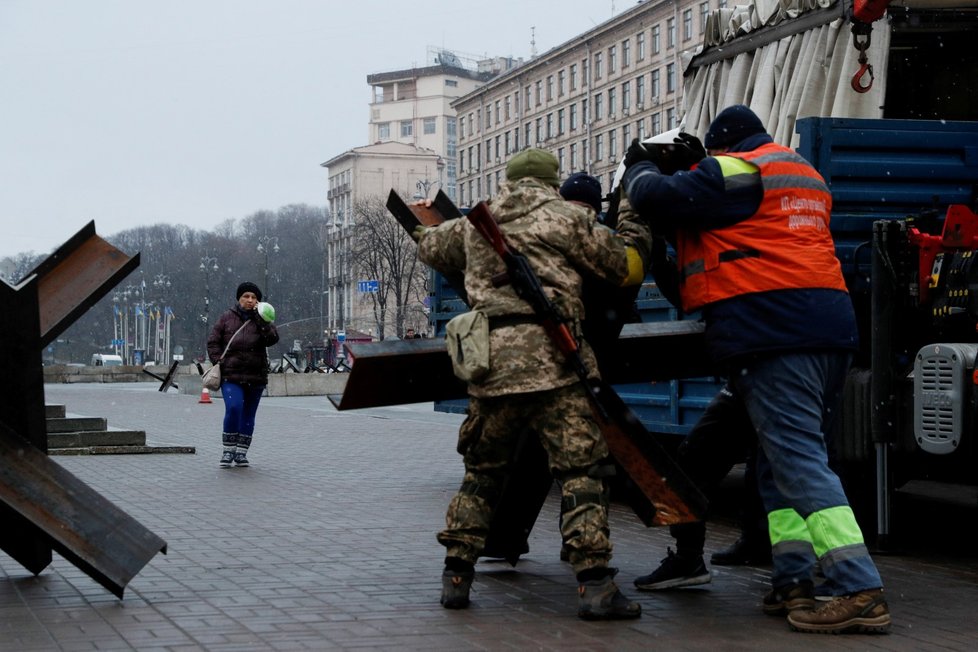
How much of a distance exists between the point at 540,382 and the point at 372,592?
1353 millimetres

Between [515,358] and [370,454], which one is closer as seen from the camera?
[515,358]

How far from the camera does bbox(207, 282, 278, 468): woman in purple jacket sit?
14031 mm

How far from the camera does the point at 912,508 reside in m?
10.3

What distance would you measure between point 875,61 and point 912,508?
3092 mm

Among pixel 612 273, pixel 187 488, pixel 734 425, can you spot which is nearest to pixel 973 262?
pixel 734 425

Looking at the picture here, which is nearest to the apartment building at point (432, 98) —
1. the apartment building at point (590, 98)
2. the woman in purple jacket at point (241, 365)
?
the apartment building at point (590, 98)

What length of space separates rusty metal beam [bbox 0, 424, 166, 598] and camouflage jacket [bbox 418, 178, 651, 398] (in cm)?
167

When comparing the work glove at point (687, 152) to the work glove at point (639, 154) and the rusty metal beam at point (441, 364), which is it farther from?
the rusty metal beam at point (441, 364)

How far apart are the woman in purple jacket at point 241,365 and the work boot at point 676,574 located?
319 inches

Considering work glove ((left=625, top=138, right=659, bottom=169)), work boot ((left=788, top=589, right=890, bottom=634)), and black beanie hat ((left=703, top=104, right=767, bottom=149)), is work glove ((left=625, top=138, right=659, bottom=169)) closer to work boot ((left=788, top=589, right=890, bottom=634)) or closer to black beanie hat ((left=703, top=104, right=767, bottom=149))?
black beanie hat ((left=703, top=104, right=767, bottom=149))

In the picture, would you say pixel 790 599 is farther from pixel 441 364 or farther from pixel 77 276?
pixel 77 276

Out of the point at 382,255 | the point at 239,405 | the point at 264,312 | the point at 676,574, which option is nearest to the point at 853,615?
the point at 676,574

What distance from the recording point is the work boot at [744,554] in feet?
23.8

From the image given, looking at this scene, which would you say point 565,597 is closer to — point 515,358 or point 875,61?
point 515,358
